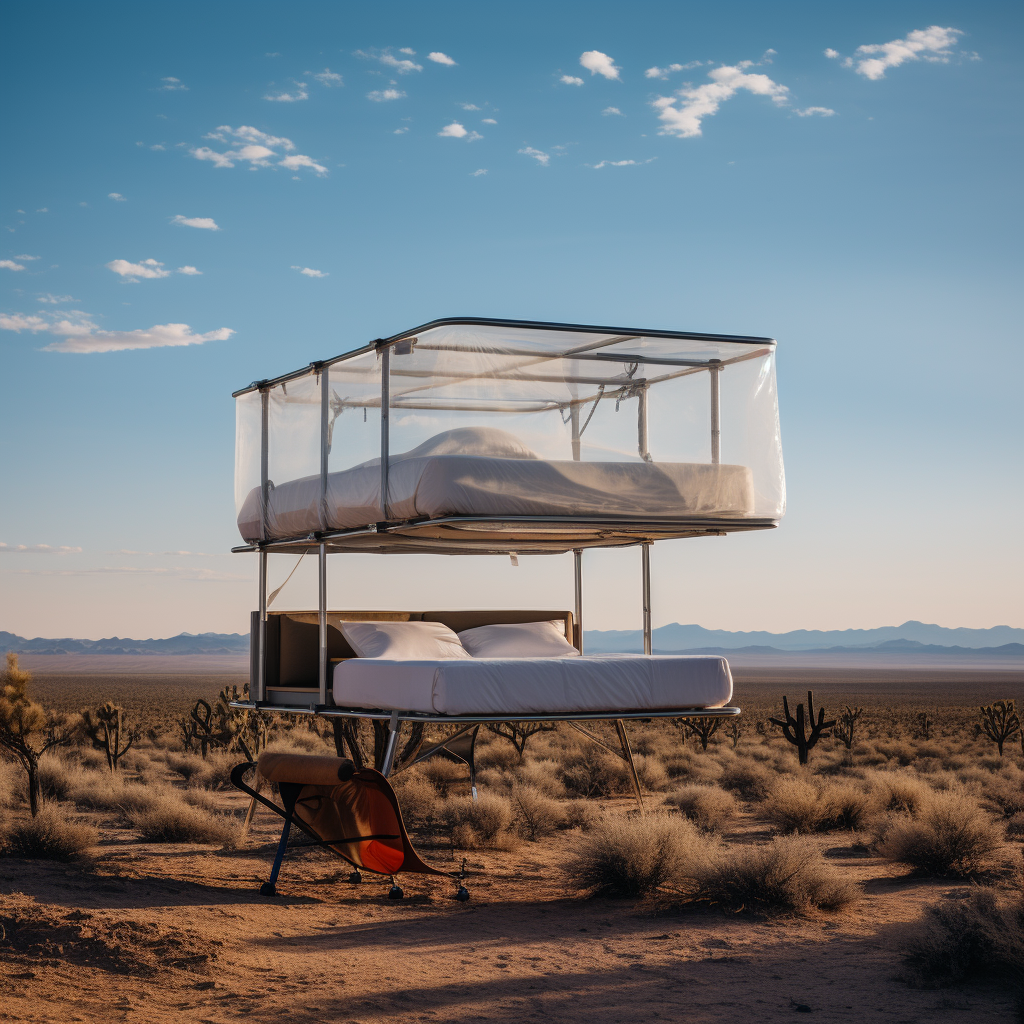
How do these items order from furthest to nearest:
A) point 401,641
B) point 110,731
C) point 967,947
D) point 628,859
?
point 110,731 < point 401,641 < point 628,859 < point 967,947

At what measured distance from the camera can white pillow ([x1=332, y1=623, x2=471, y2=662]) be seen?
9.57m

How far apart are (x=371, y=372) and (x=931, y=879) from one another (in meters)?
5.73

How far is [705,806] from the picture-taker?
13.1 meters

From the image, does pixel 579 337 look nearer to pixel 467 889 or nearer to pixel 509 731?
pixel 467 889

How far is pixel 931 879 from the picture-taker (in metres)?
9.16

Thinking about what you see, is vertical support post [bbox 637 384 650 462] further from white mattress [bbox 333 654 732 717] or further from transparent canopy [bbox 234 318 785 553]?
white mattress [bbox 333 654 732 717]

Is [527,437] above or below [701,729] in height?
above

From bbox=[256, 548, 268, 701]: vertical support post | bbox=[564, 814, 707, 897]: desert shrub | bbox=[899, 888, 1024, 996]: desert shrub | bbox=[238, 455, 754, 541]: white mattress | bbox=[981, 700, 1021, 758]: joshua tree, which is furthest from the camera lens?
bbox=[981, 700, 1021, 758]: joshua tree

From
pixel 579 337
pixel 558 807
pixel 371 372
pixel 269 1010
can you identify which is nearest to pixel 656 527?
pixel 579 337

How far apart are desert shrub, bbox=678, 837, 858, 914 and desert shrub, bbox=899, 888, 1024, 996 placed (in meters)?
1.28

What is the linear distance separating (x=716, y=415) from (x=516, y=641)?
121 inches

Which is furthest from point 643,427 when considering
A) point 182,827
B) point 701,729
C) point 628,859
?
point 701,729

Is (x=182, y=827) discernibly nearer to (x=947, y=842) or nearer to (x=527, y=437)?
(x=527, y=437)

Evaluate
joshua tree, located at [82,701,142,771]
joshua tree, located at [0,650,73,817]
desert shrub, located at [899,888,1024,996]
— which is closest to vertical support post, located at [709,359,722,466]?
desert shrub, located at [899,888,1024,996]
